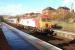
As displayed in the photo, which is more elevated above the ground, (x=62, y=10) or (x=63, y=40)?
(x=62, y=10)

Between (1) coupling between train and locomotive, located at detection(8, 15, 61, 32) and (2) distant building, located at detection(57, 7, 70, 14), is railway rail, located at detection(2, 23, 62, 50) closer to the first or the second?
(1) coupling between train and locomotive, located at detection(8, 15, 61, 32)

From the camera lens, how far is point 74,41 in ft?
21.5

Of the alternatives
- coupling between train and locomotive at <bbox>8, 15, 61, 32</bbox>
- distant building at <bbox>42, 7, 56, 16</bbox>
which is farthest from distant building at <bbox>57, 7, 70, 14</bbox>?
coupling between train and locomotive at <bbox>8, 15, 61, 32</bbox>

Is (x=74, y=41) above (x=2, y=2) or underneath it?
underneath

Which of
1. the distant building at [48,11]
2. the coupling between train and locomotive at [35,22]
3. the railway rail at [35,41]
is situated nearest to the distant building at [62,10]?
the distant building at [48,11]

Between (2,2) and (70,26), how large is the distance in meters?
0.95

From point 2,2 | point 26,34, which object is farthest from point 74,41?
point 2,2

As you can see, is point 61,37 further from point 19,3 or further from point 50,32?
point 19,3

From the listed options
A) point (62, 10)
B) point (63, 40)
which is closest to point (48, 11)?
point (62, 10)

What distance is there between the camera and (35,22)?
6629 mm

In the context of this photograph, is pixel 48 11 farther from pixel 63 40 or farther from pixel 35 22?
pixel 63 40

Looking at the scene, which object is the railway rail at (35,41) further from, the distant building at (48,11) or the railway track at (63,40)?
the distant building at (48,11)

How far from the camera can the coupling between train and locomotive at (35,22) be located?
6.59 m

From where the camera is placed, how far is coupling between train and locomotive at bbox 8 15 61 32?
659 cm
